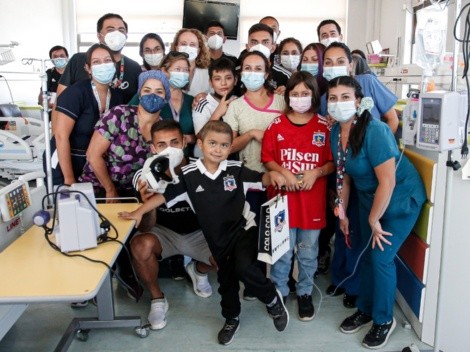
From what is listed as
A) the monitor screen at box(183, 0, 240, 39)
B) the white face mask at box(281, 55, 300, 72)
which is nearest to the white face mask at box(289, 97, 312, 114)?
the white face mask at box(281, 55, 300, 72)

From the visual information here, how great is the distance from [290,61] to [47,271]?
1974 millimetres

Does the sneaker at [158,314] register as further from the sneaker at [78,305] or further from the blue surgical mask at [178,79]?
the blue surgical mask at [178,79]

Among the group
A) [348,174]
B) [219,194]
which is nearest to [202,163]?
[219,194]

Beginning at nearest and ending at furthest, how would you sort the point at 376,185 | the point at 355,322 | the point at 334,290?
1. the point at 376,185
2. the point at 355,322
3. the point at 334,290

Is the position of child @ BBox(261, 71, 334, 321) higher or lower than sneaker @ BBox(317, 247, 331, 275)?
higher

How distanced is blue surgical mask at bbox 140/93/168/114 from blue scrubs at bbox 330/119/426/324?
2.90ft

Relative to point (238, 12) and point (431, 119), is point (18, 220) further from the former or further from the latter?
point (238, 12)

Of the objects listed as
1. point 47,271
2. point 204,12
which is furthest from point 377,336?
point 204,12

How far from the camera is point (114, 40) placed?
9.07 ft

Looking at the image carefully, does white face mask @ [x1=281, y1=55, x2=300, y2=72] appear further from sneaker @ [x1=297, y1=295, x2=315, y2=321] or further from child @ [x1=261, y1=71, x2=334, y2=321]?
sneaker @ [x1=297, y1=295, x2=315, y2=321]

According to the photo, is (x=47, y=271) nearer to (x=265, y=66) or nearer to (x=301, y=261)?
(x=301, y=261)

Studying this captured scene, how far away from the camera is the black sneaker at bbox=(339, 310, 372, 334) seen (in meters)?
2.29

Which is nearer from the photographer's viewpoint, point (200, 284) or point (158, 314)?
point (158, 314)

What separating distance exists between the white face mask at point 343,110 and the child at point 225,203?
1.26 feet
